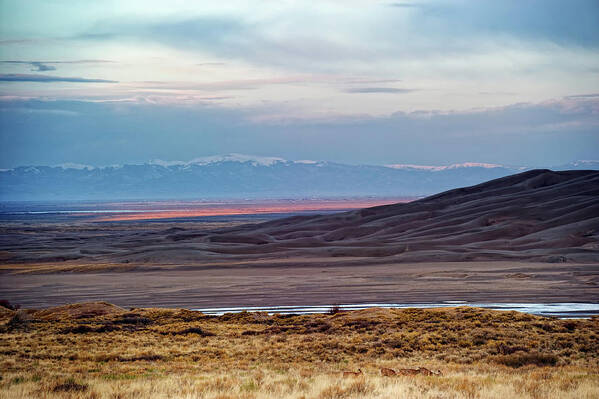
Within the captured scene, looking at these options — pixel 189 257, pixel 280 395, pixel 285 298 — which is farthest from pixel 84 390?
pixel 189 257

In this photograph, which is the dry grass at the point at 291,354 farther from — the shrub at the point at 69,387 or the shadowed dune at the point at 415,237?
the shadowed dune at the point at 415,237

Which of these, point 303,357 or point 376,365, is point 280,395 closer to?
point 376,365

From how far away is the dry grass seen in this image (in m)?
13.8

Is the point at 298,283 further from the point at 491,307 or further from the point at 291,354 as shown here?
the point at 291,354

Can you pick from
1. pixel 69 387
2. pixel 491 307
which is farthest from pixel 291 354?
pixel 491 307

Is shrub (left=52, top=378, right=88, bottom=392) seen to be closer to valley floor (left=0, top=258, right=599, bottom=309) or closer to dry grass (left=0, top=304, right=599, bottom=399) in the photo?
dry grass (left=0, top=304, right=599, bottom=399)

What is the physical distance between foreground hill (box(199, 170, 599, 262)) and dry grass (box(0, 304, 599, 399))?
38961 mm

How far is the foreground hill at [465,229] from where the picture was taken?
7188cm

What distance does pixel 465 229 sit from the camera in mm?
89812

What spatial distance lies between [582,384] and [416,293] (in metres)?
27.8

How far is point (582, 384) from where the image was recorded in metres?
13.9

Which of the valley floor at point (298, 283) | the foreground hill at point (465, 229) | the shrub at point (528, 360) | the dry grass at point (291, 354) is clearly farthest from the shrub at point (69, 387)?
the foreground hill at point (465, 229)

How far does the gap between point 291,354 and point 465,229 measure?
71.8 meters

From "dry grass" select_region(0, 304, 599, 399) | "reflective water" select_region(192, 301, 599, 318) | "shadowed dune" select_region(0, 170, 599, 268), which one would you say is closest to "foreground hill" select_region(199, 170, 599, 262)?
"shadowed dune" select_region(0, 170, 599, 268)
